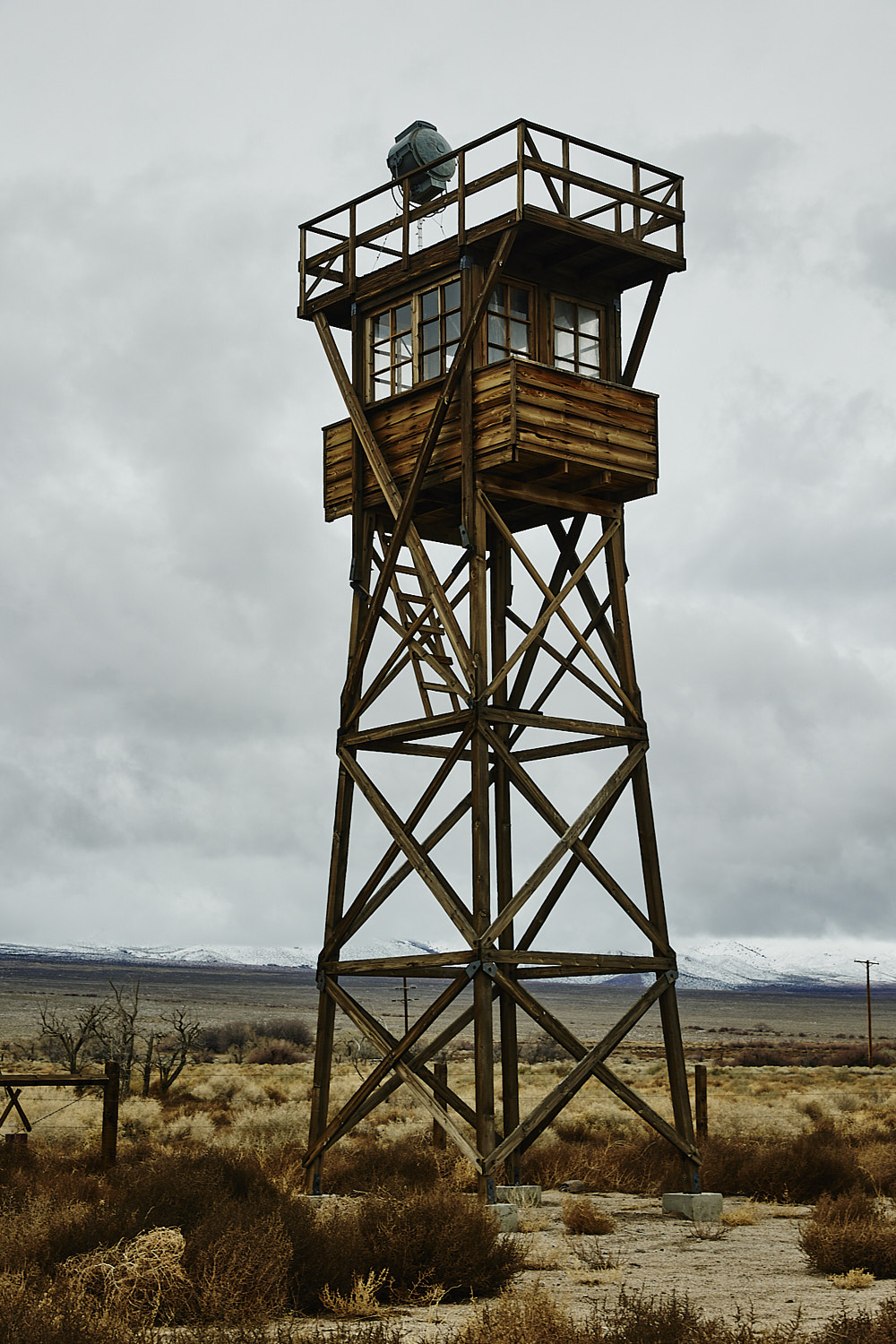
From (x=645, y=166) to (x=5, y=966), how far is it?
7036 inches

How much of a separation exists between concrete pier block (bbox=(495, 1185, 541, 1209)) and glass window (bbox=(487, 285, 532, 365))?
31.8ft

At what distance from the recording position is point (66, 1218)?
12984 millimetres

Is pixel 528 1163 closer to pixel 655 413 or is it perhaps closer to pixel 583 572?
pixel 583 572

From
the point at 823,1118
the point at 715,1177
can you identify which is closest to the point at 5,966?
the point at 823,1118

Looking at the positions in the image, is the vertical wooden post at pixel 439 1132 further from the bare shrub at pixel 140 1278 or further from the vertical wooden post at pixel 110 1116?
the bare shrub at pixel 140 1278

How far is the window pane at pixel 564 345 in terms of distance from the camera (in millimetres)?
19672

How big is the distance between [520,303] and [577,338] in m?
0.97

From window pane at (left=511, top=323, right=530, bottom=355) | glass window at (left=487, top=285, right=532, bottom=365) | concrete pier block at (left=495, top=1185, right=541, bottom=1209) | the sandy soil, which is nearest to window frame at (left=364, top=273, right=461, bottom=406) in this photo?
glass window at (left=487, top=285, right=532, bottom=365)

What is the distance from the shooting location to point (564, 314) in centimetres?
1986

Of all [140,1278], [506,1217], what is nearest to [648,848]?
[506,1217]

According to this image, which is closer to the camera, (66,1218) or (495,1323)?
(495,1323)

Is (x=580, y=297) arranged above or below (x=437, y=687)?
above

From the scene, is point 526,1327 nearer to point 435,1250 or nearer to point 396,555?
point 435,1250

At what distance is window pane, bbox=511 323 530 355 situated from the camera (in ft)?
63.4
